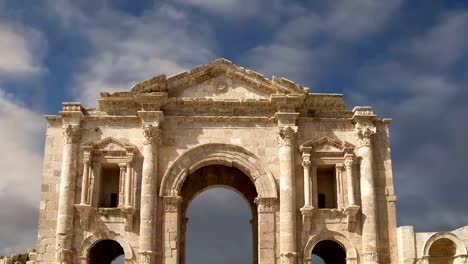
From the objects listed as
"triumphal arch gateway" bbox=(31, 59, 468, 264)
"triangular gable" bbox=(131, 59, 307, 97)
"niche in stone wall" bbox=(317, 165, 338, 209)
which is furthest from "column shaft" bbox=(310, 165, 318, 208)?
"triangular gable" bbox=(131, 59, 307, 97)

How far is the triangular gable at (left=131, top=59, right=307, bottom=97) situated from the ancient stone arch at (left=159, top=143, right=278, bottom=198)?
8.13ft

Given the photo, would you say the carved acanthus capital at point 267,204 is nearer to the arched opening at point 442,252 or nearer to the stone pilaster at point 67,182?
the arched opening at point 442,252

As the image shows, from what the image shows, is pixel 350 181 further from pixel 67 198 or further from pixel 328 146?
pixel 67 198

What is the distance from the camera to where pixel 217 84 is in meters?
26.0

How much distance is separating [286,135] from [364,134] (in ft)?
9.81

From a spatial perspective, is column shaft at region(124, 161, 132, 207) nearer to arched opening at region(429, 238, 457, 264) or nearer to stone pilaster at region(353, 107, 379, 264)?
stone pilaster at region(353, 107, 379, 264)

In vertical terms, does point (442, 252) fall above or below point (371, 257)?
above

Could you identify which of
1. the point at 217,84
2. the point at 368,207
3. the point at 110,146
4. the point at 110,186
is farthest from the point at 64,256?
the point at 368,207

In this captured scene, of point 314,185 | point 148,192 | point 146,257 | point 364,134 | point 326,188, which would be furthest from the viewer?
point 326,188

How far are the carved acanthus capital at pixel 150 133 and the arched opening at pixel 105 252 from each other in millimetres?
4617

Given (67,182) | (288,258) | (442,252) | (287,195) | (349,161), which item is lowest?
(288,258)

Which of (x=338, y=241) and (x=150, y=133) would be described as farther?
(x=150, y=133)

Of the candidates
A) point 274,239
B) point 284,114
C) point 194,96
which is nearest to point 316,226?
point 274,239

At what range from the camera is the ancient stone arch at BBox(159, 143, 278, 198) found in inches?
971
